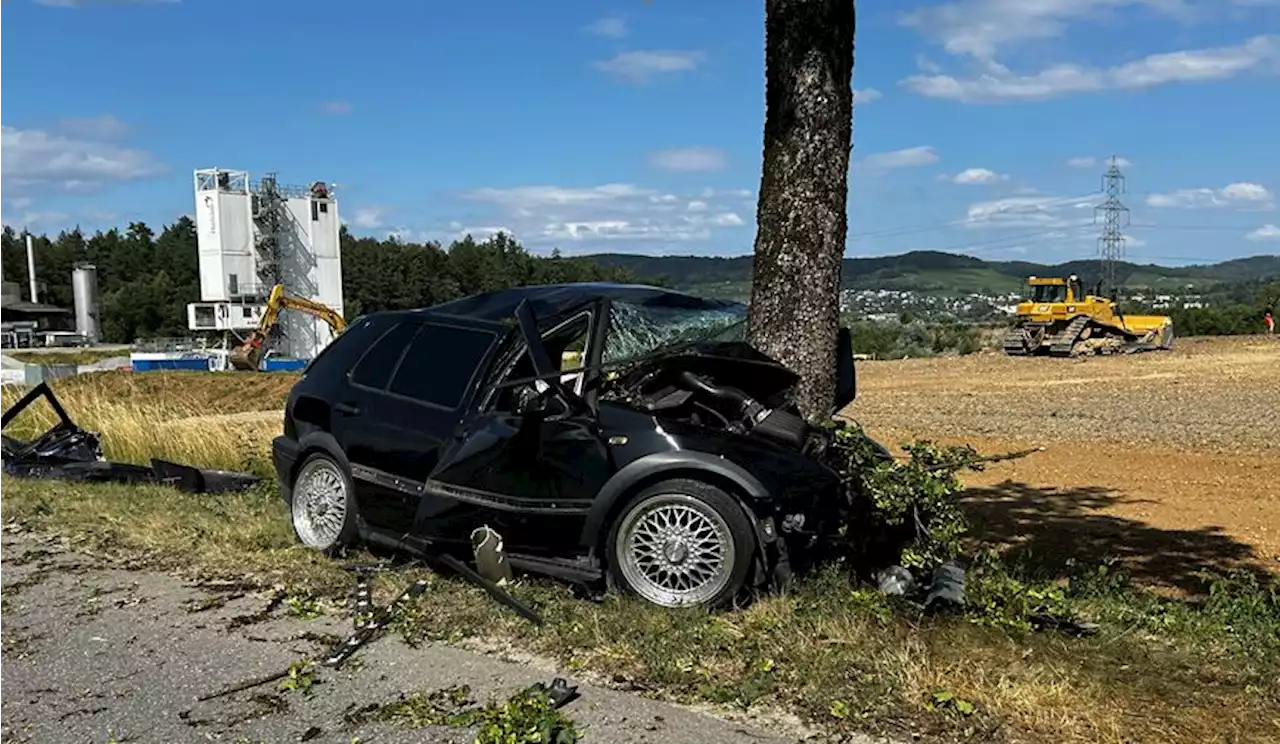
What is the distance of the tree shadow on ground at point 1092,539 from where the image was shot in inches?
331

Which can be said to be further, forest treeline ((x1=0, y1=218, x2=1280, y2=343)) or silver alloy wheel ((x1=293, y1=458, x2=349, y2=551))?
forest treeline ((x1=0, y1=218, x2=1280, y2=343))

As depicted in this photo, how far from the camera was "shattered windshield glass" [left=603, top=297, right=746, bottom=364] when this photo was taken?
6332 mm

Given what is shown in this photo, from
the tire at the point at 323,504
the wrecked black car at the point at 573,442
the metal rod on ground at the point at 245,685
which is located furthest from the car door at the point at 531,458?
the metal rod on ground at the point at 245,685

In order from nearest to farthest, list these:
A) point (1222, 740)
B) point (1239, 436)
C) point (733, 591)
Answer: point (1222, 740)
point (733, 591)
point (1239, 436)

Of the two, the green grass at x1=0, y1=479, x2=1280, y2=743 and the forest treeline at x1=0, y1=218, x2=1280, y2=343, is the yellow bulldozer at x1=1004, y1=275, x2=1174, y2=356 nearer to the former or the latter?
the forest treeline at x1=0, y1=218, x2=1280, y2=343

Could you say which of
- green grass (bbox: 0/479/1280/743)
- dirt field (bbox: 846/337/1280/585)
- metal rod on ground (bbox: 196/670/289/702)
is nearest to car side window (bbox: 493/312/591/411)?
green grass (bbox: 0/479/1280/743)

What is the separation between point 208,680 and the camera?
4.68 m

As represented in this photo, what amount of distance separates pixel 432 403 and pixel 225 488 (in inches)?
167

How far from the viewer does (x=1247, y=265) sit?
554ft

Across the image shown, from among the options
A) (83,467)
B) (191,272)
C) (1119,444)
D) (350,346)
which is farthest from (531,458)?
(191,272)

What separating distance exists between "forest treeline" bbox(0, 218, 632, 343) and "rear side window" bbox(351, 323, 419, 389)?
90.3 meters

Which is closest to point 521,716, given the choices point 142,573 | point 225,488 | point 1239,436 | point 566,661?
point 566,661

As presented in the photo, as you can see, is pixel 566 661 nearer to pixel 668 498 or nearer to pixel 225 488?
pixel 668 498

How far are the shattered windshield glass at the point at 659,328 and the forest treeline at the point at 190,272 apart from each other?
296 feet
